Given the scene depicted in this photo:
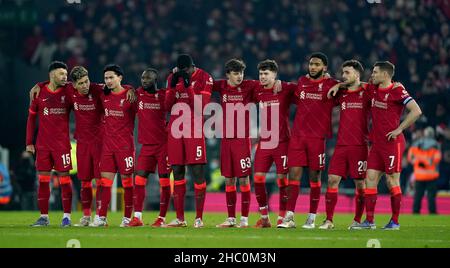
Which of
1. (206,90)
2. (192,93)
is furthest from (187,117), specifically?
(206,90)

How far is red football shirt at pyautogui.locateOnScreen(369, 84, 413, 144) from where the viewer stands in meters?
15.5

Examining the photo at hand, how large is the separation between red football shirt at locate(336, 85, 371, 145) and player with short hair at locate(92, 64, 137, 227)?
9.53 feet

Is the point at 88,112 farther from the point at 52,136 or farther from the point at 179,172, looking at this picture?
the point at 179,172

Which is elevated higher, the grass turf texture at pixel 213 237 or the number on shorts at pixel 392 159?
the number on shorts at pixel 392 159

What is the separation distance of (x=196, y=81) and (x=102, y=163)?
1703 mm

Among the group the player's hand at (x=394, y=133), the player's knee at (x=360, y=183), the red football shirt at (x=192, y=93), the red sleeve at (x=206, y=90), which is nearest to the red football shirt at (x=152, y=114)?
the red football shirt at (x=192, y=93)

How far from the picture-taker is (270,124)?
629 inches

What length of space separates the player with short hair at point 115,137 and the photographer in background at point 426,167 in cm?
901

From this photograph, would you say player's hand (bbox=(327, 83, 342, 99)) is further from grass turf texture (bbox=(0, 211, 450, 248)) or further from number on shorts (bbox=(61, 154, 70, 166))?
number on shorts (bbox=(61, 154, 70, 166))

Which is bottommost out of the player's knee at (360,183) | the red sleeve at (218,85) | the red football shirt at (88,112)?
the player's knee at (360,183)

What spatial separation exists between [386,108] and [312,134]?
1.03 meters

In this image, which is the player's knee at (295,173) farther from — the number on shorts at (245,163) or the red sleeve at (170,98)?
the red sleeve at (170,98)

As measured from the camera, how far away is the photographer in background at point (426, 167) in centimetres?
2347
